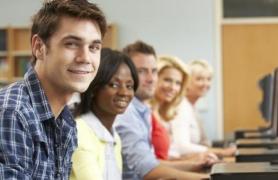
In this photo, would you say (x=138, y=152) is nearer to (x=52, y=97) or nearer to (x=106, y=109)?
(x=106, y=109)

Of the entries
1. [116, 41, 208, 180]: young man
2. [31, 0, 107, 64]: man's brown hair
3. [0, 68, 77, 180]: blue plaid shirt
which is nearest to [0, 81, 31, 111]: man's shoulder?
[0, 68, 77, 180]: blue plaid shirt

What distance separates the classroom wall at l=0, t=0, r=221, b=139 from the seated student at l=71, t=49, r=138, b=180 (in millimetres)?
4708

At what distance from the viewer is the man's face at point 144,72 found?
262cm

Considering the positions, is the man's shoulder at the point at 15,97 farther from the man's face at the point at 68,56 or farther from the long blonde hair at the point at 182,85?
the long blonde hair at the point at 182,85

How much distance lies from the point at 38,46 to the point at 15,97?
0.16 meters

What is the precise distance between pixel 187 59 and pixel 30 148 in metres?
5.55

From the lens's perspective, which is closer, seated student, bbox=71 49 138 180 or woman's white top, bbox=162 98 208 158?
seated student, bbox=71 49 138 180

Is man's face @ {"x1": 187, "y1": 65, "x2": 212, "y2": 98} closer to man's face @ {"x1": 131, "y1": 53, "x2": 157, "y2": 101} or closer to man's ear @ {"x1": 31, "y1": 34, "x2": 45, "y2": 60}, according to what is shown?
man's face @ {"x1": 131, "y1": 53, "x2": 157, "y2": 101}

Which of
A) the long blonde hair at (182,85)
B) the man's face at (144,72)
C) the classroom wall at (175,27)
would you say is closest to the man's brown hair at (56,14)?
the man's face at (144,72)

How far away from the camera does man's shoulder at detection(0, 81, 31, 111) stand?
4.01 feet

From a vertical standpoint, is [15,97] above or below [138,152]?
above

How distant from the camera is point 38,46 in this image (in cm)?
136

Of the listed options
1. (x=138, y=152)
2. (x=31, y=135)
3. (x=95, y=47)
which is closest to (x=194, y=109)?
(x=138, y=152)

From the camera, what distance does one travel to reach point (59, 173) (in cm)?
138
